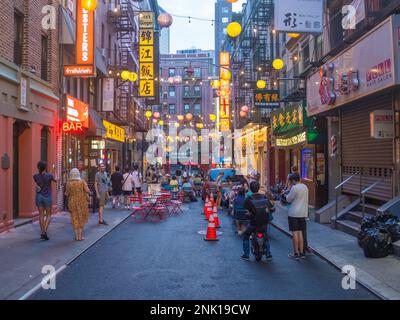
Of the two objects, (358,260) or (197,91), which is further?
(197,91)

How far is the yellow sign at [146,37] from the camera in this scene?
94.0 ft

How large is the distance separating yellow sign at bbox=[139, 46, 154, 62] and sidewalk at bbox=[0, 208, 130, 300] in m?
16.5

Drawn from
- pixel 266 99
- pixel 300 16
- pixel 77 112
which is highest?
pixel 300 16

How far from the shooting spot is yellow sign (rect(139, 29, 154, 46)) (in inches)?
1128

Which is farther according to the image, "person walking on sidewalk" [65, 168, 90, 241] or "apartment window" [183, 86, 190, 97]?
"apartment window" [183, 86, 190, 97]

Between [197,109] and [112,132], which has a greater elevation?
[197,109]

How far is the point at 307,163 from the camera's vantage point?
1991 cm

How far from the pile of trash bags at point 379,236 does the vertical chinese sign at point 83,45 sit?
11569 mm

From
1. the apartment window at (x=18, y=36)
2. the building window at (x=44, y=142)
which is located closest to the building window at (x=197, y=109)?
the building window at (x=44, y=142)

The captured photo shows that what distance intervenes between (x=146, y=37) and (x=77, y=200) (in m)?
20.3

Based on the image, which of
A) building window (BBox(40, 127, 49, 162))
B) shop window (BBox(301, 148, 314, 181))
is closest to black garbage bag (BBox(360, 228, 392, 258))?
shop window (BBox(301, 148, 314, 181))

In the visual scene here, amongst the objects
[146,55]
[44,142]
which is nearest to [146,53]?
[146,55]

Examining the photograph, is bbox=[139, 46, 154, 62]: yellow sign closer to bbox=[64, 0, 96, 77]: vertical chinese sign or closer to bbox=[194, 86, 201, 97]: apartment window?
bbox=[64, 0, 96, 77]: vertical chinese sign

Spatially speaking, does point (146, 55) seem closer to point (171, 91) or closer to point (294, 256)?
point (294, 256)
